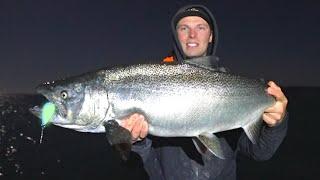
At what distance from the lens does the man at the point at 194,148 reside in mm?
5672

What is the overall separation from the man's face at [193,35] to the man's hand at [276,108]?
1290 mm

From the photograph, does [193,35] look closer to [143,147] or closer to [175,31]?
[175,31]

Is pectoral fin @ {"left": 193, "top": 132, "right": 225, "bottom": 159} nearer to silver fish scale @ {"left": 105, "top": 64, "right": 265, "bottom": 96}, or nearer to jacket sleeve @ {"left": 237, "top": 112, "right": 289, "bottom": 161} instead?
silver fish scale @ {"left": 105, "top": 64, "right": 265, "bottom": 96}

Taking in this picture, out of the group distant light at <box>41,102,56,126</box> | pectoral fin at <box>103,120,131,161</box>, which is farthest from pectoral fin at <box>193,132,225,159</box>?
distant light at <box>41,102,56,126</box>

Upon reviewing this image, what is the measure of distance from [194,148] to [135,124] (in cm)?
139

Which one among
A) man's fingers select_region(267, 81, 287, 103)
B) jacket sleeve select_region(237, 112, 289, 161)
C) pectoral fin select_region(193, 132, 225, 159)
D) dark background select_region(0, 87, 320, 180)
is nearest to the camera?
pectoral fin select_region(193, 132, 225, 159)

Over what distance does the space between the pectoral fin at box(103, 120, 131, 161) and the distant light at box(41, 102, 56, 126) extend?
0.74 m

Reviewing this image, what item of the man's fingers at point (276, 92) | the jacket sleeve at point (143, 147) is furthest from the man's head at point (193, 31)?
the jacket sleeve at point (143, 147)

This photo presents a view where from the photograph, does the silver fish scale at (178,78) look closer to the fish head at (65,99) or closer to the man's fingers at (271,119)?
the fish head at (65,99)

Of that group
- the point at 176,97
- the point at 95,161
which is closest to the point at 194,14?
the point at 176,97

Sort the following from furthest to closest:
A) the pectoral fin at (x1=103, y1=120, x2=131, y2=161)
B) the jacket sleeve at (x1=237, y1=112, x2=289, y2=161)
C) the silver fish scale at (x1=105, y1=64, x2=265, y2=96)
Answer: the jacket sleeve at (x1=237, y1=112, x2=289, y2=161)
the silver fish scale at (x1=105, y1=64, x2=265, y2=96)
the pectoral fin at (x1=103, y1=120, x2=131, y2=161)

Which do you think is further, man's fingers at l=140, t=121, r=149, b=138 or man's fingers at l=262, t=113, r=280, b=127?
man's fingers at l=262, t=113, r=280, b=127

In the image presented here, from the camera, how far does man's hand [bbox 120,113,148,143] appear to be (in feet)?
16.4

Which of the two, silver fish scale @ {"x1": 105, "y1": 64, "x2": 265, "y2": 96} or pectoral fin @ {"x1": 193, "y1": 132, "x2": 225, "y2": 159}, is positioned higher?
silver fish scale @ {"x1": 105, "y1": 64, "x2": 265, "y2": 96}
